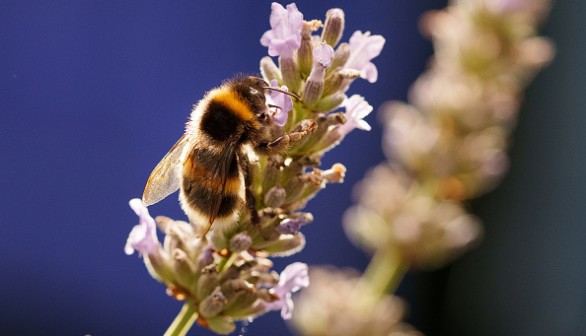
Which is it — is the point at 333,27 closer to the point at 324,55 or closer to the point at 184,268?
the point at 324,55

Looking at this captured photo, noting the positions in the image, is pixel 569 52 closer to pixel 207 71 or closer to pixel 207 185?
pixel 207 71

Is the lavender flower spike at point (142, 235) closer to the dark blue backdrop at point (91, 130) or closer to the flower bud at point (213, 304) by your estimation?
the flower bud at point (213, 304)

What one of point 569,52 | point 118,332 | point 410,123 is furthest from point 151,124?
point 569,52

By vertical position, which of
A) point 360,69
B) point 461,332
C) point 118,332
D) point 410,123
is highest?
point 410,123

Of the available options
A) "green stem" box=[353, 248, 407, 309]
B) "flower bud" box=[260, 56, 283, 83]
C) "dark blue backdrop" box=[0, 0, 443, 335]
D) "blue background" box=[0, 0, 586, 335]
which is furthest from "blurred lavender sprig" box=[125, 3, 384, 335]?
"dark blue backdrop" box=[0, 0, 443, 335]

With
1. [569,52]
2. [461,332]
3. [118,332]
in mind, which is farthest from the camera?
[461,332]

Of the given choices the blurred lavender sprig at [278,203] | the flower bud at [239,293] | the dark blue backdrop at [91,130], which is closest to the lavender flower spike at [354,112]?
the blurred lavender sprig at [278,203]

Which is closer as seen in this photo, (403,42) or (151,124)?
(151,124)
